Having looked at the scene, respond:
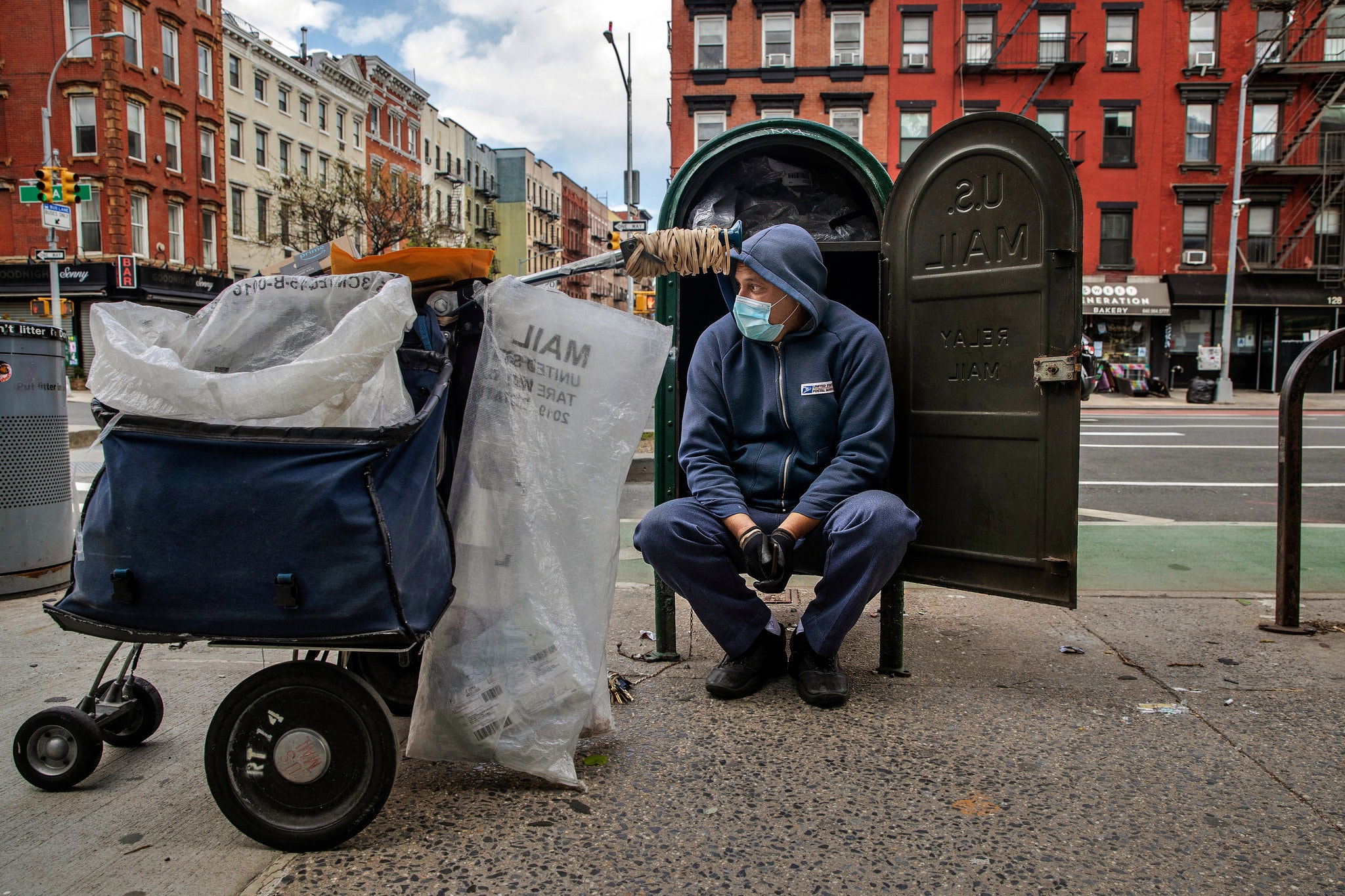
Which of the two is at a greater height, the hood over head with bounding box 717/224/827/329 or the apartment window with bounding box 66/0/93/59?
the apartment window with bounding box 66/0/93/59

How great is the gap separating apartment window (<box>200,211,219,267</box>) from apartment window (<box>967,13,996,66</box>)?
28.0 meters

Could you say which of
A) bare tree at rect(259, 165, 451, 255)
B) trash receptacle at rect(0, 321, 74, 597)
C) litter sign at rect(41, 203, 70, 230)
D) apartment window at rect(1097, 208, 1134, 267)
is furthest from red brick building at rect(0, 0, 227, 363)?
apartment window at rect(1097, 208, 1134, 267)

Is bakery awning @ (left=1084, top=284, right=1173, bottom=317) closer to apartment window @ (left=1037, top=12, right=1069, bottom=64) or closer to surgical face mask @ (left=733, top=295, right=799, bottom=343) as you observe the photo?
apartment window @ (left=1037, top=12, right=1069, bottom=64)

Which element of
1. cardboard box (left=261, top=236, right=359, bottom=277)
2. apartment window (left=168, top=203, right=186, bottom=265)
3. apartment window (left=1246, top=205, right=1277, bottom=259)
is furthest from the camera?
apartment window (left=168, top=203, right=186, bottom=265)

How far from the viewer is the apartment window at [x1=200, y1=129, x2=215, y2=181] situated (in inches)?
1289

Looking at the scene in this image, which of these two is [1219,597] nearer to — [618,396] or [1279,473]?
[1279,473]

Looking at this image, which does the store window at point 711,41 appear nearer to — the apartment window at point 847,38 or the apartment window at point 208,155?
the apartment window at point 847,38

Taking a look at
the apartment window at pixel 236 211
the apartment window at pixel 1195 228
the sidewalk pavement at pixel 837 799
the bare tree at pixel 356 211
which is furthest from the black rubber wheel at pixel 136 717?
the apartment window at pixel 236 211

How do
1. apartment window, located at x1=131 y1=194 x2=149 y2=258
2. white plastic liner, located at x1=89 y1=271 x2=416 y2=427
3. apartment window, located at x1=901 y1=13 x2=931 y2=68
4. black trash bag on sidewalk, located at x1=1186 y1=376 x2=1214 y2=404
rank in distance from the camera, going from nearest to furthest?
1. white plastic liner, located at x1=89 y1=271 x2=416 y2=427
2. black trash bag on sidewalk, located at x1=1186 y1=376 x2=1214 y2=404
3. apartment window, located at x1=901 y1=13 x2=931 y2=68
4. apartment window, located at x1=131 y1=194 x2=149 y2=258

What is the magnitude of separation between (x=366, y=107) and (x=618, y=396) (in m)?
48.0

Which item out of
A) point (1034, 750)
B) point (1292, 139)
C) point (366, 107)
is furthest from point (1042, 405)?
point (366, 107)

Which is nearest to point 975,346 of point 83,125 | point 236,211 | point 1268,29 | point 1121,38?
point 1121,38

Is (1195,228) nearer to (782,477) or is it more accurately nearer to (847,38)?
(847,38)

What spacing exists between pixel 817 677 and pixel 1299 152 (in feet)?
109
